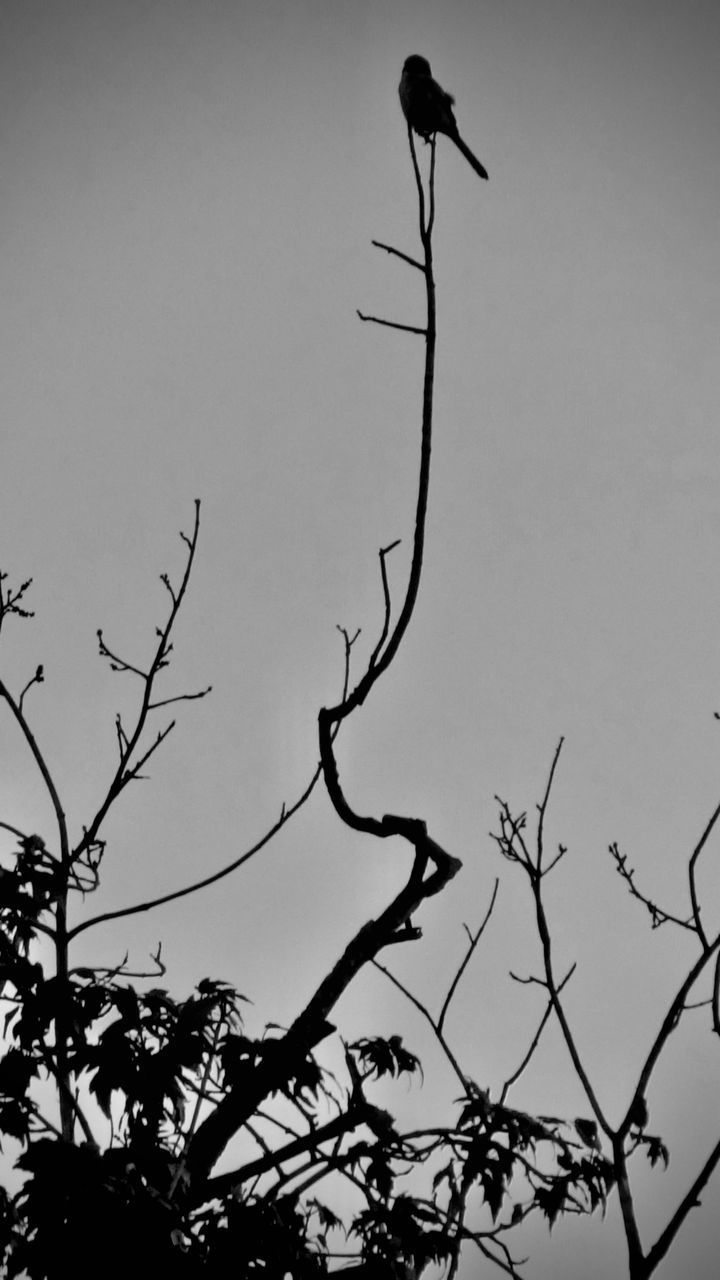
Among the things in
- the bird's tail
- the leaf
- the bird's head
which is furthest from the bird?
the leaf

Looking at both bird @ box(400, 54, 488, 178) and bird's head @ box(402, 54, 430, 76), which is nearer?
bird @ box(400, 54, 488, 178)

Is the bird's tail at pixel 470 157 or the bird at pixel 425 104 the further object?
the bird's tail at pixel 470 157

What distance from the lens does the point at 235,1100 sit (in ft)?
8.98

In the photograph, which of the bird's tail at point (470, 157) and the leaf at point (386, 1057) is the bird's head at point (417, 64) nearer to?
the bird's tail at point (470, 157)

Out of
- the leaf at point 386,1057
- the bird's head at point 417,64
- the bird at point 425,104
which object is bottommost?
the leaf at point 386,1057

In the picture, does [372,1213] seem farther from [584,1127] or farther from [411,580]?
[411,580]

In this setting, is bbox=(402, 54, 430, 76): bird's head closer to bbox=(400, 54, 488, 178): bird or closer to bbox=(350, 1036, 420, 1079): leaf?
bbox=(400, 54, 488, 178): bird

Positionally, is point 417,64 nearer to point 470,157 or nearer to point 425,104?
point 470,157

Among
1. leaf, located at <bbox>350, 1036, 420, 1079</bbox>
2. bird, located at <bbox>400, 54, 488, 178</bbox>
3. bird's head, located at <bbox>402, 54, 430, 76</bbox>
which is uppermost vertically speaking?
bird's head, located at <bbox>402, 54, 430, 76</bbox>

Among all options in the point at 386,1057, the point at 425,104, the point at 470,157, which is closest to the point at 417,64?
the point at 470,157

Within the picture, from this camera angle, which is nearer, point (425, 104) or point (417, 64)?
point (425, 104)

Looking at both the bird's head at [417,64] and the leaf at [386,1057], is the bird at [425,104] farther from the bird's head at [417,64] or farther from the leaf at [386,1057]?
the leaf at [386,1057]

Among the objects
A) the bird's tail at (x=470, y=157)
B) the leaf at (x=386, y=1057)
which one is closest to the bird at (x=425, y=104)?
the bird's tail at (x=470, y=157)

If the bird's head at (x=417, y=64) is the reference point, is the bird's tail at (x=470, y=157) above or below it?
below
